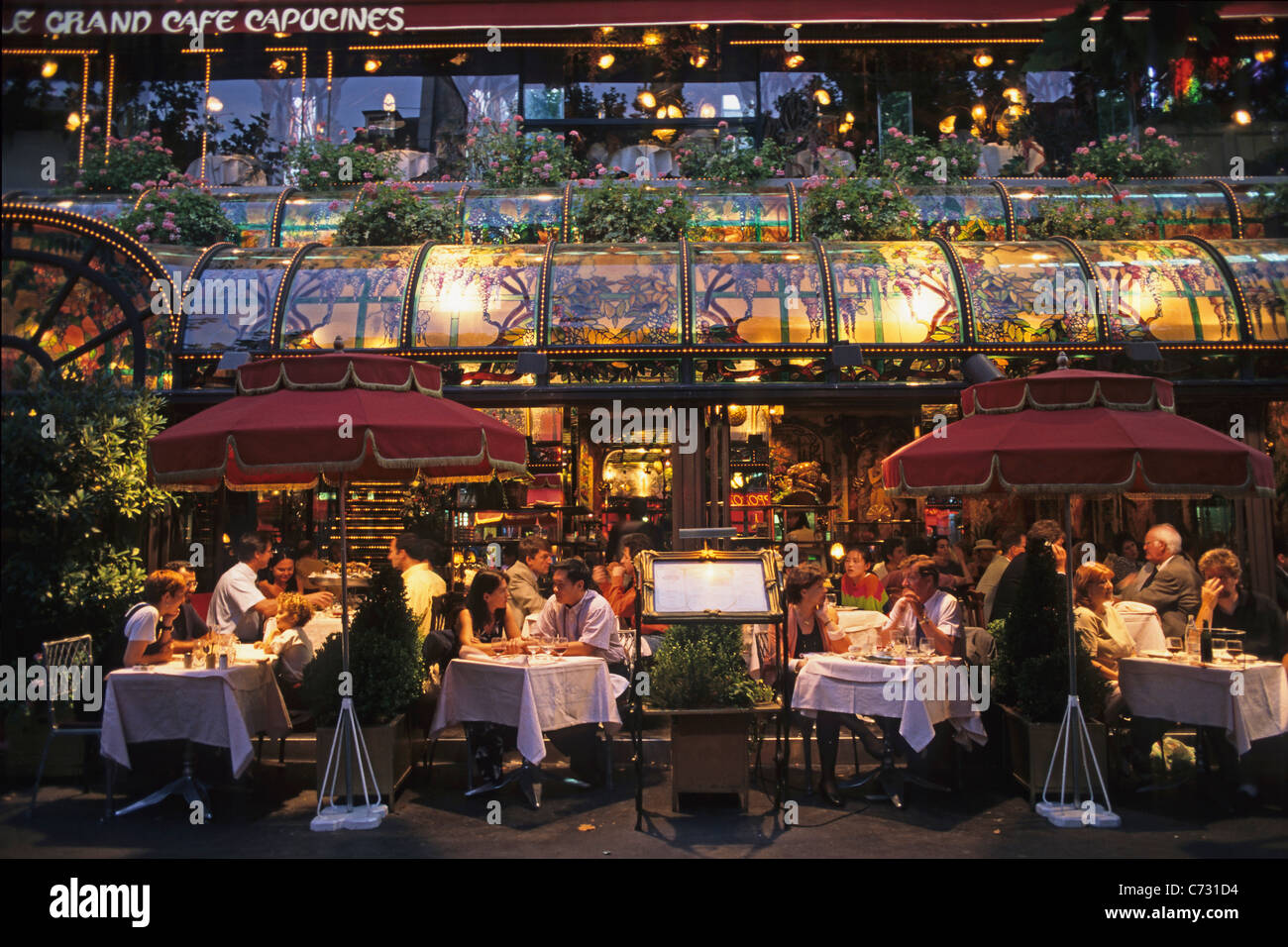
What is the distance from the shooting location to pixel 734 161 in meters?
14.5

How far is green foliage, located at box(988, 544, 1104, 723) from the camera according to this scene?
24.1 ft

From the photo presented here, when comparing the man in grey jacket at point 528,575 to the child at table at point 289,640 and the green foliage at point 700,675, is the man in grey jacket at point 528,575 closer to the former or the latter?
the child at table at point 289,640

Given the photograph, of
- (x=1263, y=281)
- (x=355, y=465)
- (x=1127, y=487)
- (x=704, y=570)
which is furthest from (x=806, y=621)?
(x=1263, y=281)

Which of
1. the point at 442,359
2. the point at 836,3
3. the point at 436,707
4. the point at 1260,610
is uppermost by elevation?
the point at 836,3

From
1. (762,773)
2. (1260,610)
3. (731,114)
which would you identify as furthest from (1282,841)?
(731,114)

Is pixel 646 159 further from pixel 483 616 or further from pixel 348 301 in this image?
pixel 483 616

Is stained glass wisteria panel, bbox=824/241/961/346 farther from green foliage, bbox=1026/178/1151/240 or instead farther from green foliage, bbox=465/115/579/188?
green foliage, bbox=465/115/579/188

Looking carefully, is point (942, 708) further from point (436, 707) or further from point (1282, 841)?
point (436, 707)

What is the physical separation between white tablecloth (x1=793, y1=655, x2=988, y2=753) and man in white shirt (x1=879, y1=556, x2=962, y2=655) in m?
0.22

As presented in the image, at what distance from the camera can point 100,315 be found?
1104cm

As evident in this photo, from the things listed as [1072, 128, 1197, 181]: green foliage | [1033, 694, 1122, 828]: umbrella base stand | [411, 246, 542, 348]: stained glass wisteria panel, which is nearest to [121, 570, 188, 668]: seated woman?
[411, 246, 542, 348]: stained glass wisteria panel

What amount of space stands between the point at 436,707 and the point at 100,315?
6.44 metres

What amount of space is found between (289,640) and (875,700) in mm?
4787

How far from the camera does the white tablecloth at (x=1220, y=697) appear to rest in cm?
707
